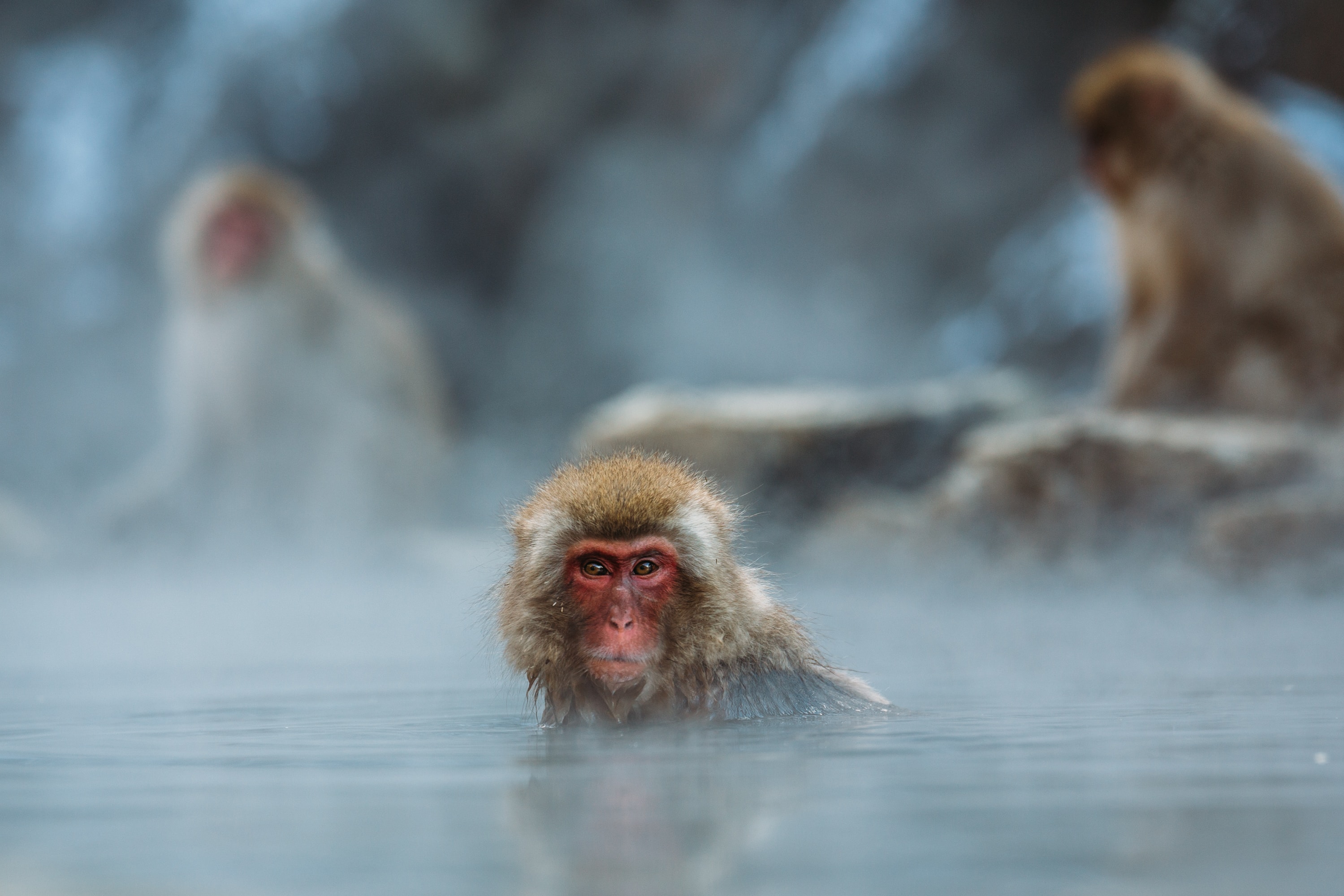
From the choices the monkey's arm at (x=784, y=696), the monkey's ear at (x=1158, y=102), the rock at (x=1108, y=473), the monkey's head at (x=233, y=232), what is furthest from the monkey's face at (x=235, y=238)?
the monkey's arm at (x=784, y=696)

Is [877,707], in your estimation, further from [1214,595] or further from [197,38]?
[197,38]

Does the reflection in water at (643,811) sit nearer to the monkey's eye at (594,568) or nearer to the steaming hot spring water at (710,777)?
the steaming hot spring water at (710,777)

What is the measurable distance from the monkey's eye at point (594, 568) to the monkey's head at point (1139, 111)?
5.71m

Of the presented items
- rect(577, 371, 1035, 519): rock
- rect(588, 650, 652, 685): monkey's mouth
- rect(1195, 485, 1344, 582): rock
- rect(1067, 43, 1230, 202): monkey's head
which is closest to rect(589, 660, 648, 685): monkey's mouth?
rect(588, 650, 652, 685): monkey's mouth

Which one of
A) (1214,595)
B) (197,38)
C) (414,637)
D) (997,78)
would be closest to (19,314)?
(197,38)

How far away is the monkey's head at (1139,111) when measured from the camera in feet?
24.7

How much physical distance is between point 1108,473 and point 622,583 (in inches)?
152

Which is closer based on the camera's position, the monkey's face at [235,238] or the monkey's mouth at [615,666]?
the monkey's mouth at [615,666]

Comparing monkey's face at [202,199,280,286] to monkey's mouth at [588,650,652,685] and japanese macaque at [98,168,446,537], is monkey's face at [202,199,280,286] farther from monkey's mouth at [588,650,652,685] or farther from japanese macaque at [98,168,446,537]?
monkey's mouth at [588,650,652,685]

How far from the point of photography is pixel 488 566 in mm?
7980

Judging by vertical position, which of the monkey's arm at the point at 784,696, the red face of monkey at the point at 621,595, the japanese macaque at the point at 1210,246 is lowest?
the monkey's arm at the point at 784,696

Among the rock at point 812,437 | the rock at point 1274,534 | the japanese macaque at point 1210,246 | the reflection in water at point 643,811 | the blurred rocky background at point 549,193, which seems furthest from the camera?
the blurred rocky background at point 549,193

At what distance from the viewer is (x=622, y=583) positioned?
2.68m

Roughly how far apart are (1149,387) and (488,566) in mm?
3448
